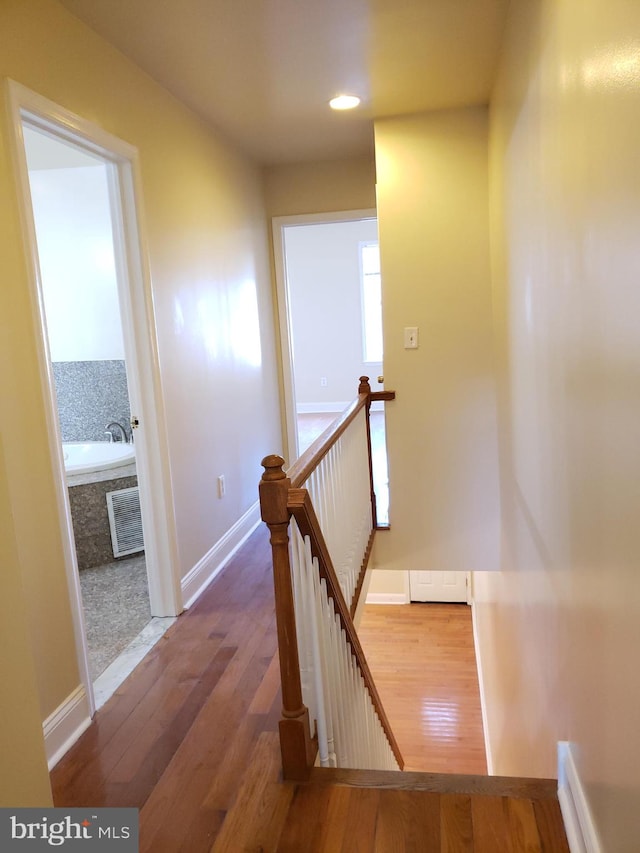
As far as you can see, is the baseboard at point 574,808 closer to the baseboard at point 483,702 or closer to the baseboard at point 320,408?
the baseboard at point 483,702

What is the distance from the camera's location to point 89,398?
15.3 ft

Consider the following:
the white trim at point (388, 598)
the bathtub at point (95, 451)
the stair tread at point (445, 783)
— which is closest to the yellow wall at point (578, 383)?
the stair tread at point (445, 783)

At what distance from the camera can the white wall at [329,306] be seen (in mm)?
9578

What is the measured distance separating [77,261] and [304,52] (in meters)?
2.39

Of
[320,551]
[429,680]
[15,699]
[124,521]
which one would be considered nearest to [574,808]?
[320,551]

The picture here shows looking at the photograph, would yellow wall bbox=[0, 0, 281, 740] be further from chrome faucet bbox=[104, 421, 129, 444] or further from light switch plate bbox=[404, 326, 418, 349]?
light switch plate bbox=[404, 326, 418, 349]

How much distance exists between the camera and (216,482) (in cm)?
374

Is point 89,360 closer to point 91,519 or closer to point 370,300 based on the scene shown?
point 91,519

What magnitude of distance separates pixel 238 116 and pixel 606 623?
334 centimetres

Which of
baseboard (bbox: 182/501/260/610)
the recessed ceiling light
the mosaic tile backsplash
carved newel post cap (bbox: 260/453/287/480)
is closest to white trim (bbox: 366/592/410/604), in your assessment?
baseboard (bbox: 182/501/260/610)

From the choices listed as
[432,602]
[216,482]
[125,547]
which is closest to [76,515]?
[125,547]

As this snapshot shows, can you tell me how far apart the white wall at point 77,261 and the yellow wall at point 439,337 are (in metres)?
1.94

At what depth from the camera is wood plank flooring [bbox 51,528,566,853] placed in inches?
64.0

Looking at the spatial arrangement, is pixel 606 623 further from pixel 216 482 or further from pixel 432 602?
pixel 432 602
